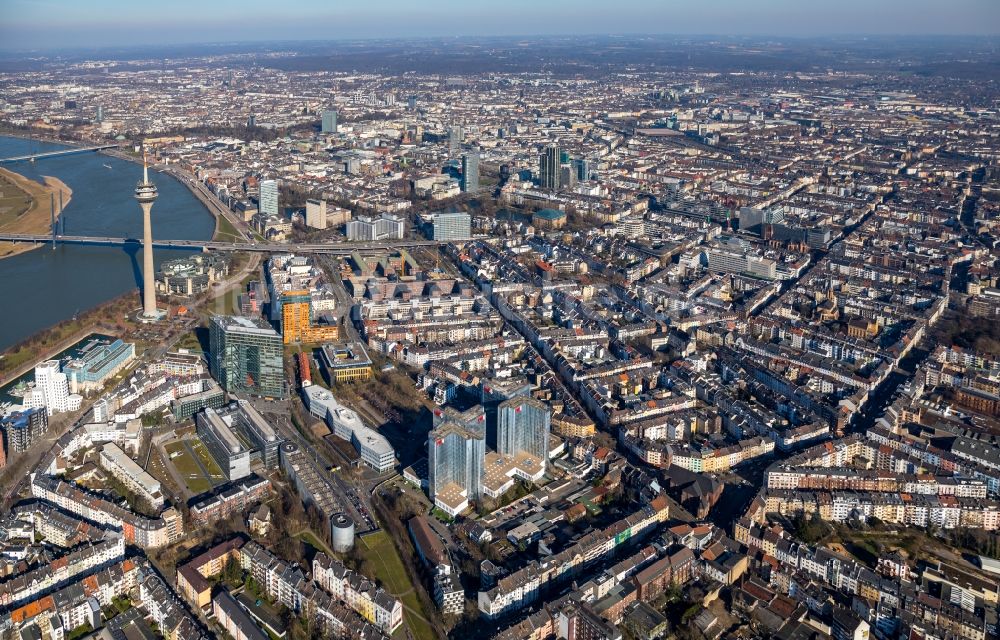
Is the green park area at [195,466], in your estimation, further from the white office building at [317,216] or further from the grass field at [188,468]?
the white office building at [317,216]

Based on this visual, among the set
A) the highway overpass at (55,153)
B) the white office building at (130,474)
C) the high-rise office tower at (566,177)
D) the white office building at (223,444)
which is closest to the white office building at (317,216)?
the high-rise office tower at (566,177)

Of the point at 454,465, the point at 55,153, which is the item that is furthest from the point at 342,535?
the point at 55,153

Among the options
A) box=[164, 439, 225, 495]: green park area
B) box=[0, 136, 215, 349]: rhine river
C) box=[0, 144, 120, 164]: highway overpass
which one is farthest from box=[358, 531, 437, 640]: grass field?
box=[0, 144, 120, 164]: highway overpass

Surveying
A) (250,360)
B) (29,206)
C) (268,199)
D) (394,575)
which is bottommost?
(394,575)

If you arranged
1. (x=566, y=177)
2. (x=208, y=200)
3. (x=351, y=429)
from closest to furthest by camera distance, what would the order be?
(x=351, y=429) < (x=208, y=200) < (x=566, y=177)

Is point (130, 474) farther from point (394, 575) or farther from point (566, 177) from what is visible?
point (566, 177)

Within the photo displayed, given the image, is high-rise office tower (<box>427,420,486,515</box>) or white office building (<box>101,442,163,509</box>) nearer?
high-rise office tower (<box>427,420,486,515</box>)

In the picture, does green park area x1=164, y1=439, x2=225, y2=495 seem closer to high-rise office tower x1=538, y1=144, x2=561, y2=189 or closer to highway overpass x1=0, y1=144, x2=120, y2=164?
high-rise office tower x1=538, y1=144, x2=561, y2=189
